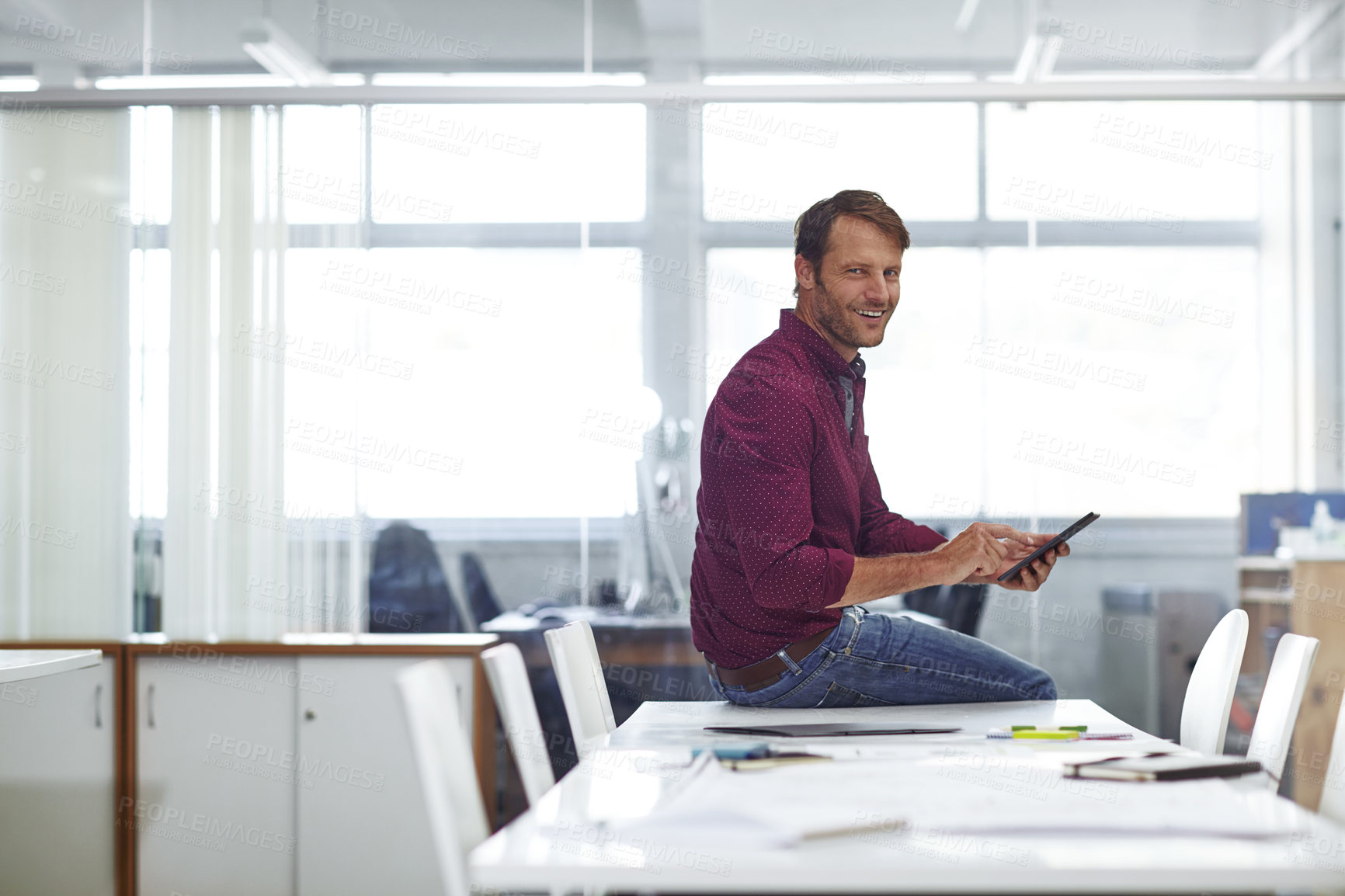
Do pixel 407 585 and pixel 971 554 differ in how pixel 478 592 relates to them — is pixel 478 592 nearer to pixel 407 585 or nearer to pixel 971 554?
pixel 407 585

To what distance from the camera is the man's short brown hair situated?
2234mm

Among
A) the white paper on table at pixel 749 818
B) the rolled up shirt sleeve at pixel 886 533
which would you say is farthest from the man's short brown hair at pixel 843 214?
the white paper on table at pixel 749 818

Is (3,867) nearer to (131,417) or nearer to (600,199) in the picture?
(131,417)

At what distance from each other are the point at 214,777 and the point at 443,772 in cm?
281

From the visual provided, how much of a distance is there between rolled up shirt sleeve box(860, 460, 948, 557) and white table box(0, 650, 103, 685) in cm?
184

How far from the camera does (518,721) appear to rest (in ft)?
4.93

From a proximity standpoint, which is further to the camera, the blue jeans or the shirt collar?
the shirt collar

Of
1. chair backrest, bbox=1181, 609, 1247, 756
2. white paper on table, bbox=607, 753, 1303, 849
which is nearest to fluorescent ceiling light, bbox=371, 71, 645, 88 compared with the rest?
chair backrest, bbox=1181, 609, 1247, 756

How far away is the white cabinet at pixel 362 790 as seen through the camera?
3551mm

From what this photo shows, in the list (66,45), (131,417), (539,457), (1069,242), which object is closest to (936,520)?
(1069,242)

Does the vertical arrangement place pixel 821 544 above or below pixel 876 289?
below

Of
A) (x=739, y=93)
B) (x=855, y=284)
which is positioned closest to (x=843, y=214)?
(x=855, y=284)

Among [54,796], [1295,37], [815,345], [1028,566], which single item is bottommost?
[54,796]

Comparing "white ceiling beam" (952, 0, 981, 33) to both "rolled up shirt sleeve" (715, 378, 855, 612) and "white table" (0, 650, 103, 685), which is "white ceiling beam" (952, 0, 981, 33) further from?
"white table" (0, 650, 103, 685)
